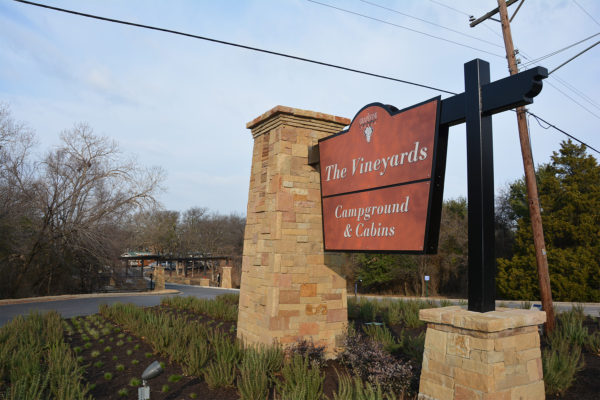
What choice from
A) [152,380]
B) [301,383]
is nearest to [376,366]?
[301,383]

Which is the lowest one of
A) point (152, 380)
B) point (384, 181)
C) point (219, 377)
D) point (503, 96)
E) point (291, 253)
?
point (152, 380)

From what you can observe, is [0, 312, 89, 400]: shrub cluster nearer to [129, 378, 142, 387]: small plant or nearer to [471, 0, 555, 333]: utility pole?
[129, 378, 142, 387]: small plant

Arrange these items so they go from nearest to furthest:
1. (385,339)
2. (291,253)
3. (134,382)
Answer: (134,382) → (291,253) → (385,339)

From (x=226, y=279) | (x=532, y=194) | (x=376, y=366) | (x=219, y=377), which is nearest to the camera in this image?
(x=376, y=366)

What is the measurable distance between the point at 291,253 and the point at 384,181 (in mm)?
2438

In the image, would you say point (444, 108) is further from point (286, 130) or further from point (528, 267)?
point (528, 267)

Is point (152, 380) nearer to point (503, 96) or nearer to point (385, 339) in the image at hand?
point (385, 339)

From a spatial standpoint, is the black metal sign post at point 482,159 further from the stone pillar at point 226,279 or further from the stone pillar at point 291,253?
the stone pillar at point 226,279

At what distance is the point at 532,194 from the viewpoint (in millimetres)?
9977

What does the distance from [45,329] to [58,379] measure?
4.40 meters

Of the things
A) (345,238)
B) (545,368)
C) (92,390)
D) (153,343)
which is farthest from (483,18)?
(92,390)

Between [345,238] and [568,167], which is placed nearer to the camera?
[345,238]

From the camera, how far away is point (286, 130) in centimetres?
736

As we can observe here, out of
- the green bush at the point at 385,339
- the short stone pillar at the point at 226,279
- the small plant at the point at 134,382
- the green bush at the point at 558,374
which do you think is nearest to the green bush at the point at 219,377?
the small plant at the point at 134,382
